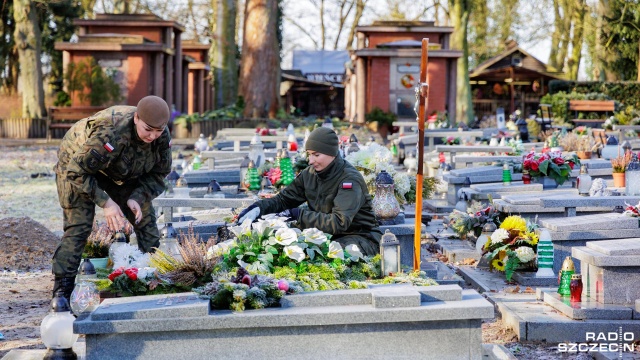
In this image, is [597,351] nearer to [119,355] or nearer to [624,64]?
[119,355]

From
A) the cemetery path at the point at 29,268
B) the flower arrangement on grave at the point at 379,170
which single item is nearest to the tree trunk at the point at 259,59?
the cemetery path at the point at 29,268

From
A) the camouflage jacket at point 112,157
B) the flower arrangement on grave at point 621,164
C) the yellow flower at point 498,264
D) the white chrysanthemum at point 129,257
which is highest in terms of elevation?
the camouflage jacket at point 112,157

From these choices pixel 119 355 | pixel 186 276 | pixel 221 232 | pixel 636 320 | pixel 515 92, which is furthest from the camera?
pixel 515 92

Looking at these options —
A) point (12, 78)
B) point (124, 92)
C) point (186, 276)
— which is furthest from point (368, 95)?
point (186, 276)

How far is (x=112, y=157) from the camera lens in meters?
6.86

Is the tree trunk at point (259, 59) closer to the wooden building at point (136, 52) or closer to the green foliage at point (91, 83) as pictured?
the wooden building at point (136, 52)

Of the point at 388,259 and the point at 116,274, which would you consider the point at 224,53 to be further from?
the point at 116,274

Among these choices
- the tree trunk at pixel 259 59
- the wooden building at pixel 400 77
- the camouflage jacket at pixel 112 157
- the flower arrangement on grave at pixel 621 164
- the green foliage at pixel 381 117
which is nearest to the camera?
the camouflage jacket at pixel 112 157

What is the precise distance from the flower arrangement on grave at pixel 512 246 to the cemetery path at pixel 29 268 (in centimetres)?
138

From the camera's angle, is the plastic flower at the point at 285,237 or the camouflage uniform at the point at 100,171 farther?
the camouflage uniform at the point at 100,171

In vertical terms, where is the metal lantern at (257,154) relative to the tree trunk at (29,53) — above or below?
below

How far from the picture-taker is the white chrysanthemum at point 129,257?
6.69 metres

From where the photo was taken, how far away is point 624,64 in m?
44.4

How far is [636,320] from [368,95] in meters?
28.8
